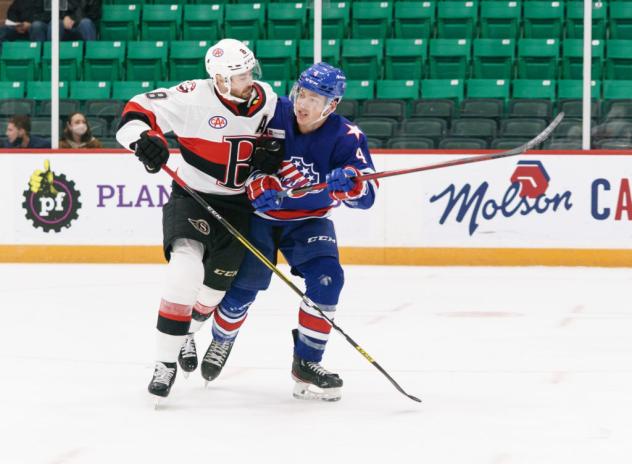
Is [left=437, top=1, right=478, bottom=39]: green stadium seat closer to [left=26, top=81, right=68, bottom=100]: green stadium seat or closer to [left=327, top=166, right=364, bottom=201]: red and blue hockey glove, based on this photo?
[left=26, top=81, right=68, bottom=100]: green stadium seat

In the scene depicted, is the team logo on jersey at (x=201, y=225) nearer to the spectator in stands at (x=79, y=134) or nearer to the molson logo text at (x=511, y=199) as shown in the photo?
the molson logo text at (x=511, y=199)

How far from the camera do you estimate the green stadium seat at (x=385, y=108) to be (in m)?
8.55

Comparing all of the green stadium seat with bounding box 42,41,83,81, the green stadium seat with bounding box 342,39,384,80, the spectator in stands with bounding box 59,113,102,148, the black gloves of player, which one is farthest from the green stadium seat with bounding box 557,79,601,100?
the black gloves of player

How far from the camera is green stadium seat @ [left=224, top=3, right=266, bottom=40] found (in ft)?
29.2

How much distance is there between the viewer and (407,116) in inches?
Result: 339

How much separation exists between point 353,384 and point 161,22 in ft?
19.3

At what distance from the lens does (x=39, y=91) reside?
8812mm

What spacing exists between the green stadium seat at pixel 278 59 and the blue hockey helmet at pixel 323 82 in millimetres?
4907

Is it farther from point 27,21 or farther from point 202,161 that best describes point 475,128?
point 202,161

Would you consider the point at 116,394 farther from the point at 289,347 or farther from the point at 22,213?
the point at 22,213

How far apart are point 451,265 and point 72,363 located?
180 inches

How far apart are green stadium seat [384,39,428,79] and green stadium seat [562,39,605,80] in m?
1.03

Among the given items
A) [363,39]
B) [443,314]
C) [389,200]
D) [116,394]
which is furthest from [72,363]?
[363,39]

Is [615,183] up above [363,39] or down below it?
below
